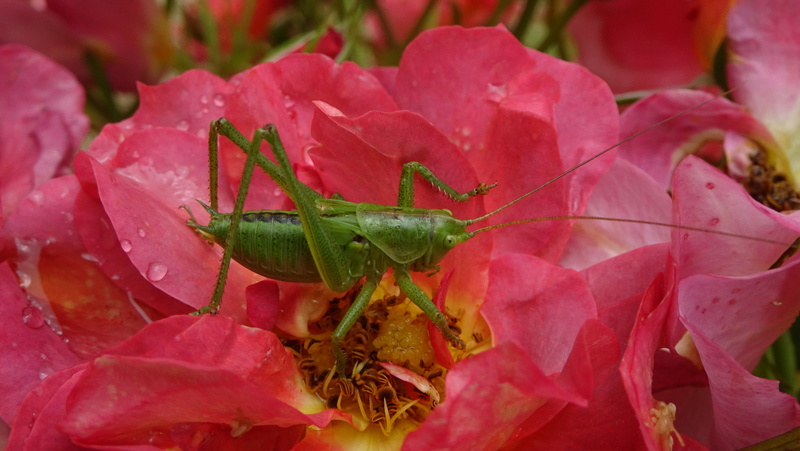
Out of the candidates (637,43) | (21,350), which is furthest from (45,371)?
(637,43)

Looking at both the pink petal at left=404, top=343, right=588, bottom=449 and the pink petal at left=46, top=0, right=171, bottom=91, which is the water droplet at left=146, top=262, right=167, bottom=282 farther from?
the pink petal at left=46, top=0, right=171, bottom=91

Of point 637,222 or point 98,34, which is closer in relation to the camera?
point 637,222

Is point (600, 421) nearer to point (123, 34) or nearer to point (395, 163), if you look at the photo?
point (395, 163)

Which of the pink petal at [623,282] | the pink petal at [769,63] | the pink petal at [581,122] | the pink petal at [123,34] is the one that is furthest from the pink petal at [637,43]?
the pink petal at [123,34]

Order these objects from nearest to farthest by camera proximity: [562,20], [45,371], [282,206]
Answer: [45,371] → [282,206] → [562,20]

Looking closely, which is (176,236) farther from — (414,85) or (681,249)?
(681,249)

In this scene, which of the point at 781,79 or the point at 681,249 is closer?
the point at 681,249

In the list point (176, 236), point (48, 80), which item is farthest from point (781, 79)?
point (48, 80)
